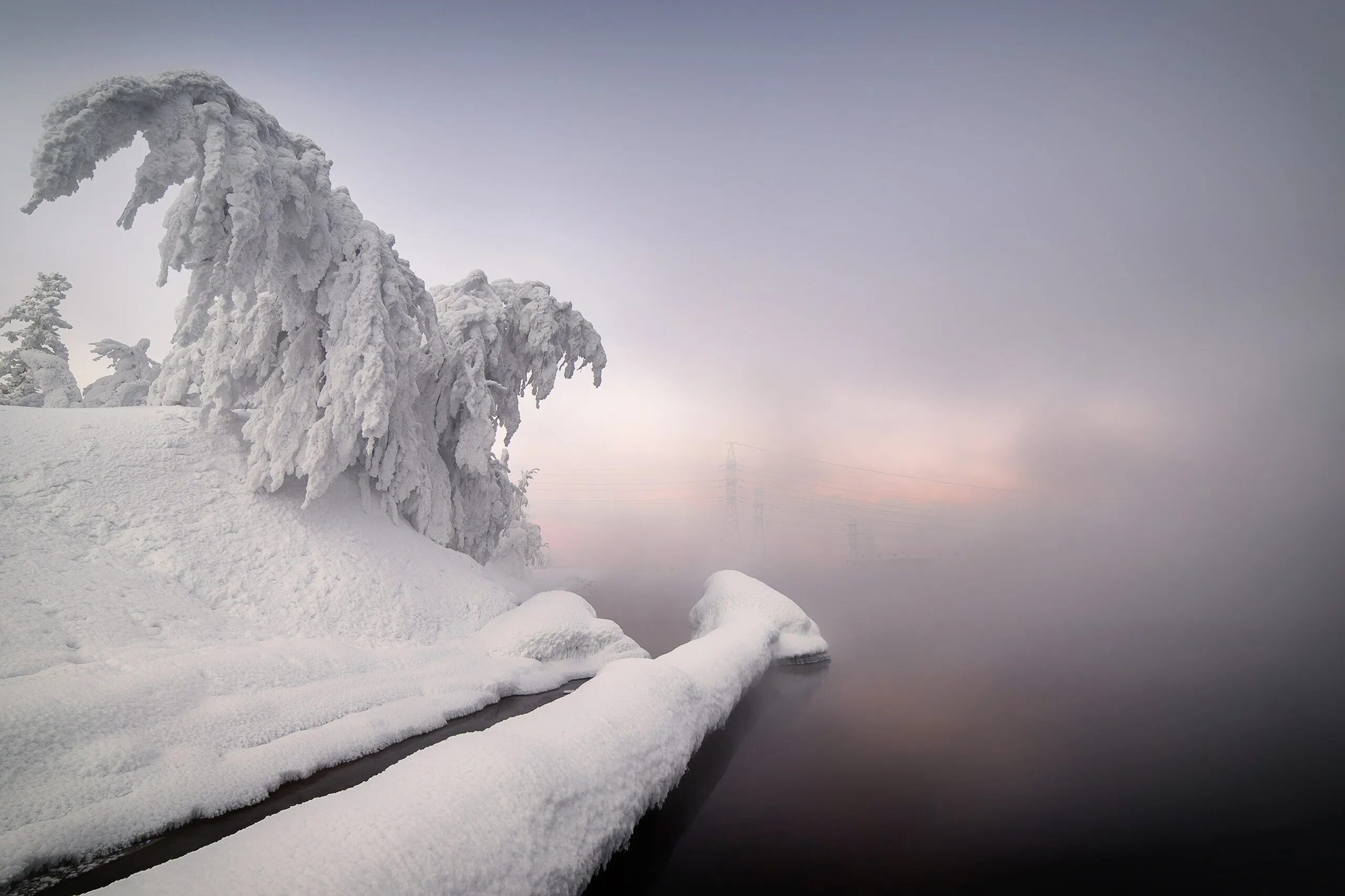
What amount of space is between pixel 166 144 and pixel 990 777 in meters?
20.0

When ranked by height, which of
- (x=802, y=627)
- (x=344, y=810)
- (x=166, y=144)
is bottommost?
(x=802, y=627)

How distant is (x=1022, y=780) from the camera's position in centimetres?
764

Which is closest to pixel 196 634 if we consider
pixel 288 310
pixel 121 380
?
pixel 288 310

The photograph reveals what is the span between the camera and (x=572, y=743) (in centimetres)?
528

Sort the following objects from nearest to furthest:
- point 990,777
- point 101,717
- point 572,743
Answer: point 572,743, point 101,717, point 990,777

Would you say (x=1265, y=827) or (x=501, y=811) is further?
(x=1265, y=827)

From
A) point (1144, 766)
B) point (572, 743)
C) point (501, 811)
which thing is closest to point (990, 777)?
point (1144, 766)

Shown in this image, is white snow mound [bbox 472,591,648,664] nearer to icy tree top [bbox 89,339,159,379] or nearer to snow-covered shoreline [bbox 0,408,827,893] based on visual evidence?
snow-covered shoreline [bbox 0,408,827,893]

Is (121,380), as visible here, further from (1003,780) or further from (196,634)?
(1003,780)

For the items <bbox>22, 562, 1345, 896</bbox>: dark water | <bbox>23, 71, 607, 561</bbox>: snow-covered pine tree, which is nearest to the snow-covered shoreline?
<bbox>22, 562, 1345, 896</bbox>: dark water

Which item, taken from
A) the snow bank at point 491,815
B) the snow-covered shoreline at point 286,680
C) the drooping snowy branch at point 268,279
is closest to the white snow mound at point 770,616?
the snow-covered shoreline at point 286,680

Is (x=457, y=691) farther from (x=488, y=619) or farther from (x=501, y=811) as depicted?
(x=501, y=811)

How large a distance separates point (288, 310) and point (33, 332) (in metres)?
22.8

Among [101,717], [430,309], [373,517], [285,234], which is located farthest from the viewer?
[430,309]
